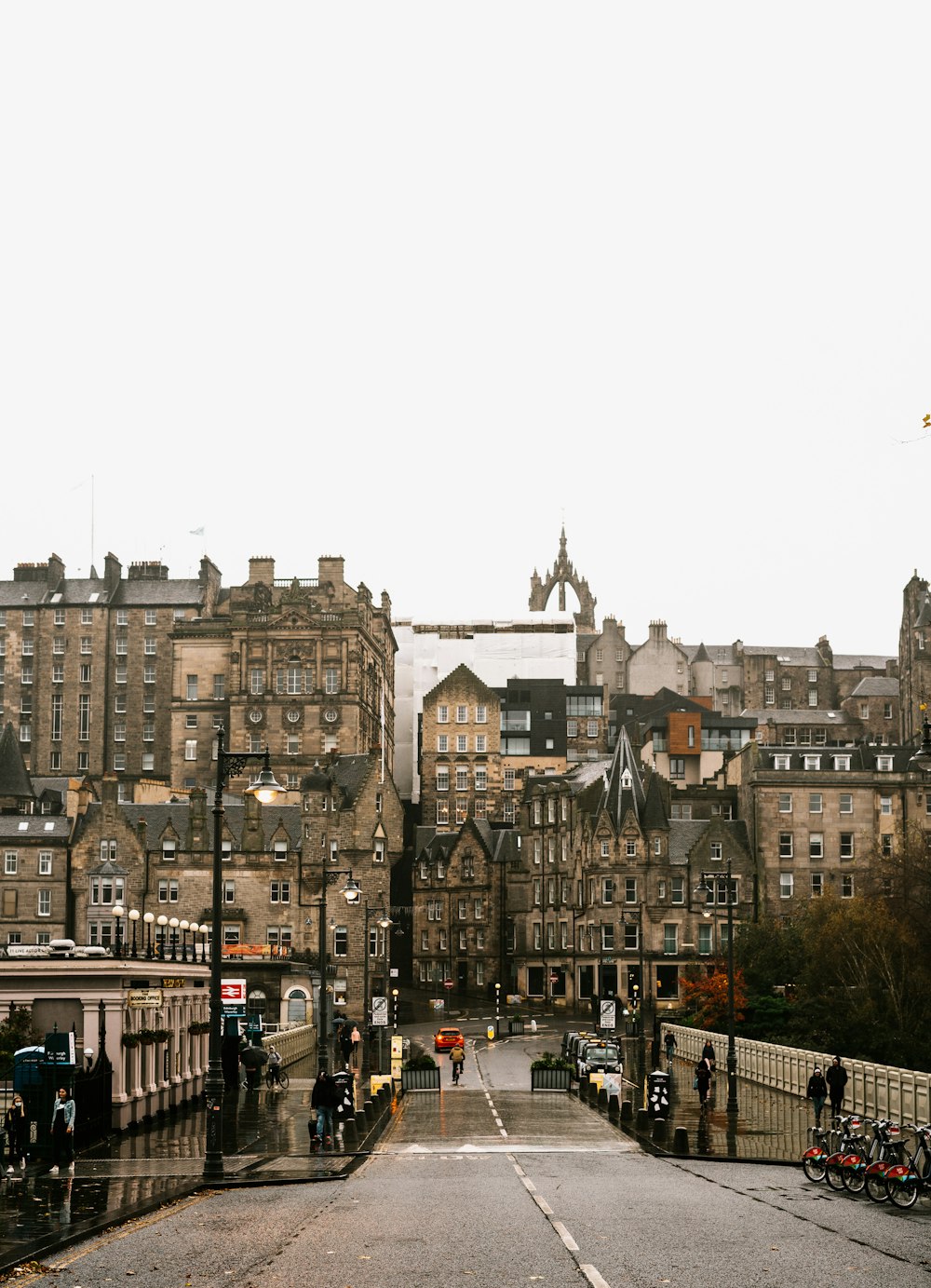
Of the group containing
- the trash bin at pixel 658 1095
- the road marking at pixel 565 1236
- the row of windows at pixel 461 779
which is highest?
the row of windows at pixel 461 779

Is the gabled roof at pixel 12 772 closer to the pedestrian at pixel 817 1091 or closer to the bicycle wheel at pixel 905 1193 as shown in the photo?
the pedestrian at pixel 817 1091

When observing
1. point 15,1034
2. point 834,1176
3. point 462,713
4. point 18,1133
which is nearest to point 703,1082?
point 15,1034

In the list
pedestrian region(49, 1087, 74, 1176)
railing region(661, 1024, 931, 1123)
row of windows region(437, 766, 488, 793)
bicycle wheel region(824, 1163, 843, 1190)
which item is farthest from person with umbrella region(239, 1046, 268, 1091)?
row of windows region(437, 766, 488, 793)

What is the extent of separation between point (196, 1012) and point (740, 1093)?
19041mm

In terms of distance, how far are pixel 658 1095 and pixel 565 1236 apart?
24.3 metres

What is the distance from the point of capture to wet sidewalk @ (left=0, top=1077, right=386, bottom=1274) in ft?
77.2

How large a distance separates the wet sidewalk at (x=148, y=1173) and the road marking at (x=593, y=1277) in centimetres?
654

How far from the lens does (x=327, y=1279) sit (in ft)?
60.5

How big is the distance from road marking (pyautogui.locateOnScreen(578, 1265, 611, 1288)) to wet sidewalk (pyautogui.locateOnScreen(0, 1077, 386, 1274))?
6.54 metres

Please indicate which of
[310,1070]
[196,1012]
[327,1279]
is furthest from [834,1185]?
[310,1070]

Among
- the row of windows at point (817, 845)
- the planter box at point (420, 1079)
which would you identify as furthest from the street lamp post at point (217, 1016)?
the row of windows at point (817, 845)

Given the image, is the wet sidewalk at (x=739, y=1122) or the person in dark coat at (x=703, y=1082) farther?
the person in dark coat at (x=703, y=1082)

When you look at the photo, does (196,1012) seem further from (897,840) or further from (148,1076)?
(897,840)

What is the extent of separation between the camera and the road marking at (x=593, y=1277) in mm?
17758
